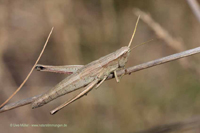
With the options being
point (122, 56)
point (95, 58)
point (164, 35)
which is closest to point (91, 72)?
point (122, 56)

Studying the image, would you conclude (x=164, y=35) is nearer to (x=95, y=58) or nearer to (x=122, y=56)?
(x=122, y=56)

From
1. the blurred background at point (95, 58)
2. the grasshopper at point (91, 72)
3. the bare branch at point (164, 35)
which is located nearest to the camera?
the grasshopper at point (91, 72)

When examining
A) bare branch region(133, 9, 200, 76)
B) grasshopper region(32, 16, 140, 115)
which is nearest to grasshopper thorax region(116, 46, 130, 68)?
grasshopper region(32, 16, 140, 115)

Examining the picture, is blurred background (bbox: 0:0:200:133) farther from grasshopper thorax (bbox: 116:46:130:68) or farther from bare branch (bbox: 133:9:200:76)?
grasshopper thorax (bbox: 116:46:130:68)

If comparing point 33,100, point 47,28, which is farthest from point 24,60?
point 33,100

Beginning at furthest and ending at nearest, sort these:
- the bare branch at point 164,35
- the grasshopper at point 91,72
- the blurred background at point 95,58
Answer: the blurred background at point 95,58 → the bare branch at point 164,35 → the grasshopper at point 91,72

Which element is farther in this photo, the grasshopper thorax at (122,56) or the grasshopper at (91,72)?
the grasshopper thorax at (122,56)

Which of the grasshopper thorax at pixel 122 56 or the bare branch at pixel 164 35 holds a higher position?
the bare branch at pixel 164 35

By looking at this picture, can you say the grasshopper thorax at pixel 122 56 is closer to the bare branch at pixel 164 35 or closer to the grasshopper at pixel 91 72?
the grasshopper at pixel 91 72

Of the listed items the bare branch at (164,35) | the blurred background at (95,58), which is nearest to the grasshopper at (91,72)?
the bare branch at (164,35)

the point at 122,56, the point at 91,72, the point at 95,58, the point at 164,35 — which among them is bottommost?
the point at 91,72

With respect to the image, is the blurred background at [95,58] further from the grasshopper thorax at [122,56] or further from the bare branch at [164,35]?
the grasshopper thorax at [122,56]
